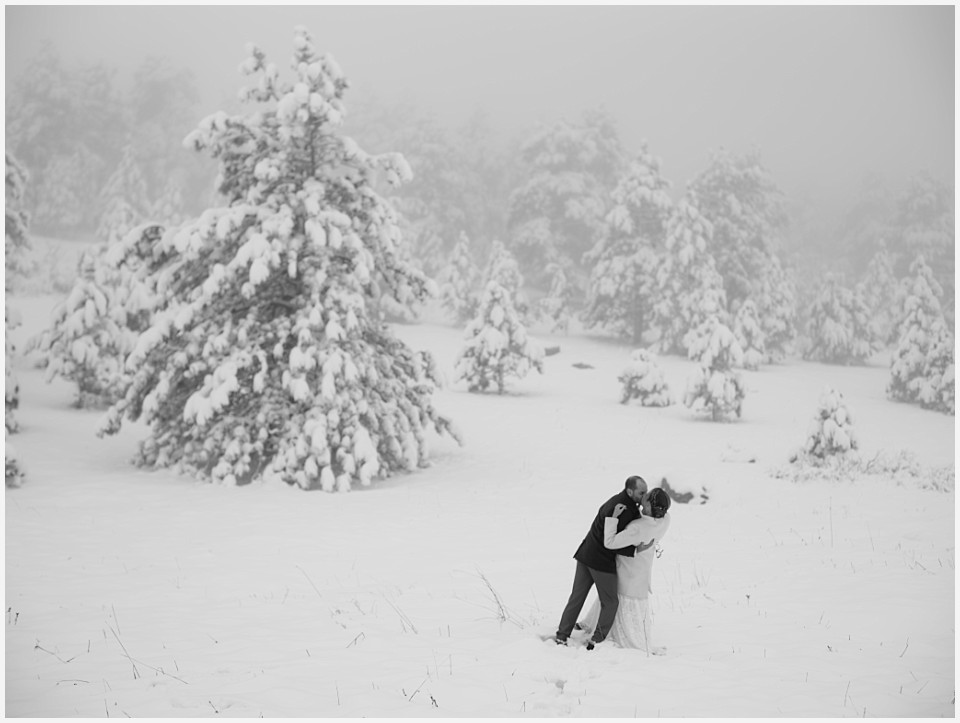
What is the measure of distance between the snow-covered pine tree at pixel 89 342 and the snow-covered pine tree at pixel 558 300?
70.2ft

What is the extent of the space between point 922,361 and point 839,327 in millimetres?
10907

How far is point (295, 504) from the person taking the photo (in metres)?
12.8

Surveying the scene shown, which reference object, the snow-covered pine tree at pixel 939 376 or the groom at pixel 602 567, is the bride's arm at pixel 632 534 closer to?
the groom at pixel 602 567

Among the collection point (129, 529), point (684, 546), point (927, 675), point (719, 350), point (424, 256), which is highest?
point (424, 256)

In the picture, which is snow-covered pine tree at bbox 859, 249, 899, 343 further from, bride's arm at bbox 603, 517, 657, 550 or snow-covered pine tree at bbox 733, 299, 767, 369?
bride's arm at bbox 603, 517, 657, 550

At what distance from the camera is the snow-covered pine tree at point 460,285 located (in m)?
37.8

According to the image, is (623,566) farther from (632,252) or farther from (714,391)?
(632,252)

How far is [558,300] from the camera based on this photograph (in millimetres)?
37125

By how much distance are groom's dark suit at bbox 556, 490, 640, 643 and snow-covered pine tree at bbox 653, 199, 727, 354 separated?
28717 mm

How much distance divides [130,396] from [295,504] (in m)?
4.66

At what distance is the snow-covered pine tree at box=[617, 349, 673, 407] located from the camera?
24.2 m

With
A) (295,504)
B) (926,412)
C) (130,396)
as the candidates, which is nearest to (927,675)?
(295,504)

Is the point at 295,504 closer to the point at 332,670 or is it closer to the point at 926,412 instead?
the point at 332,670

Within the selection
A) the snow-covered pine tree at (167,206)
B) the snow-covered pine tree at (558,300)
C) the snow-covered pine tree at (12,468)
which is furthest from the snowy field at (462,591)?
the snow-covered pine tree at (167,206)
